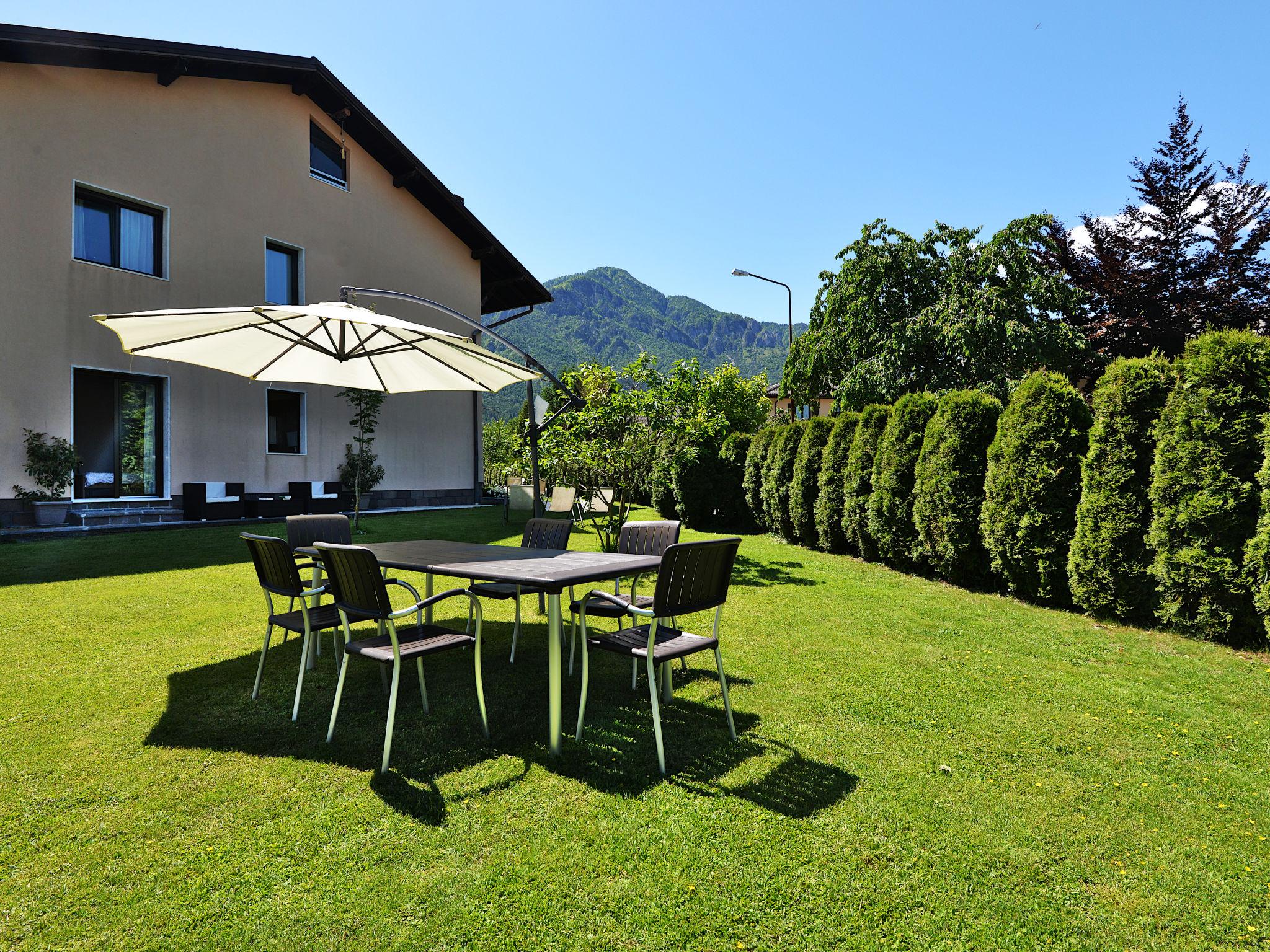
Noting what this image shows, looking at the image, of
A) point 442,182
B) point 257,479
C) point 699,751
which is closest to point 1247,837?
point 699,751

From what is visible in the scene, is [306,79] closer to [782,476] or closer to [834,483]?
[782,476]

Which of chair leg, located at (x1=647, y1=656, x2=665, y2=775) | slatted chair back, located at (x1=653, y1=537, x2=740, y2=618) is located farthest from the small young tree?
chair leg, located at (x1=647, y1=656, x2=665, y2=775)

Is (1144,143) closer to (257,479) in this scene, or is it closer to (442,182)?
(442,182)

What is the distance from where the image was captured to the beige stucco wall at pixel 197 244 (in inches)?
433

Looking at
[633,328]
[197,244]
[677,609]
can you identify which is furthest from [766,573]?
[633,328]

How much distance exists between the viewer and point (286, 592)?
376 centimetres

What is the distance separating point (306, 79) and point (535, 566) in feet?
52.7

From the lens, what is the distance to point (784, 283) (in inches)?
940

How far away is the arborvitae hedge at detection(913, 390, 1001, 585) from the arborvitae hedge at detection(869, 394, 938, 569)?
469 millimetres

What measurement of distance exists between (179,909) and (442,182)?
1869cm

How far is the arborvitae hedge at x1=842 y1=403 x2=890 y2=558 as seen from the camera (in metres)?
8.99

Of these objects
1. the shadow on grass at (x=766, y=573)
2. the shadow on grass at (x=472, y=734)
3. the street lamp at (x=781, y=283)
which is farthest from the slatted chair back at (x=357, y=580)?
the street lamp at (x=781, y=283)

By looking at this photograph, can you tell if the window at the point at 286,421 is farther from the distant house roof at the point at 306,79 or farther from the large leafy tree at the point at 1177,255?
the large leafy tree at the point at 1177,255

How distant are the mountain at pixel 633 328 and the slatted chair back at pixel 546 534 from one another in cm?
7804
